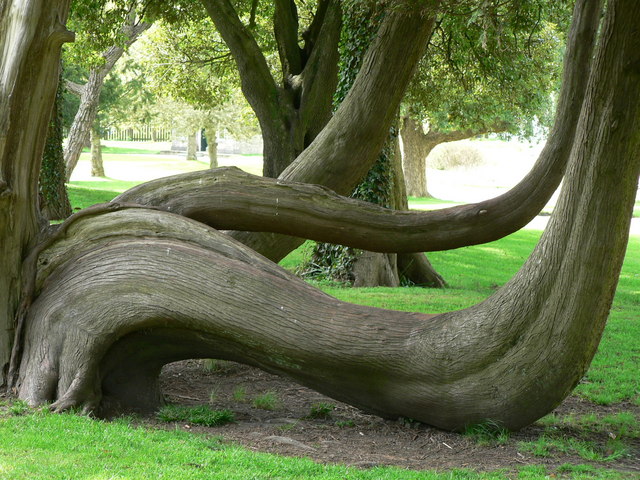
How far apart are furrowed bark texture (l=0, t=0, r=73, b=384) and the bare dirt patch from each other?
5.78 ft

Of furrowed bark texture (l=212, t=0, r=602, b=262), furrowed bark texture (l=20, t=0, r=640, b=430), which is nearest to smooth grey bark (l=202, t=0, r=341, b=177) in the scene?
furrowed bark texture (l=212, t=0, r=602, b=262)

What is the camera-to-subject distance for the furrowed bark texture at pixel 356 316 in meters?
5.60

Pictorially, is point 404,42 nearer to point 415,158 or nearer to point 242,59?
point 242,59

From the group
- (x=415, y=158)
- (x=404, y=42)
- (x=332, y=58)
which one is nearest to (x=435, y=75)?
(x=332, y=58)

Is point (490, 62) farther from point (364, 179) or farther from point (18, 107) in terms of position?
point (18, 107)

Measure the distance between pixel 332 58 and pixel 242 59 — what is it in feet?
5.57

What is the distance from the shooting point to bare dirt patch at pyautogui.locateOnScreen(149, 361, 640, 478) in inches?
221

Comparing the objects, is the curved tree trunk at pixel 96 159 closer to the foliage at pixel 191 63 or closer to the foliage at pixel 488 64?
the foliage at pixel 191 63

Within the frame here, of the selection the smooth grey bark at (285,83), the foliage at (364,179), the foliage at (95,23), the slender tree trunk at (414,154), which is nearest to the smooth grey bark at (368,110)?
the foliage at (364,179)

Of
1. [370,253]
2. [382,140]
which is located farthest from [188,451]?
[370,253]

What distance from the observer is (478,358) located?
6062 mm

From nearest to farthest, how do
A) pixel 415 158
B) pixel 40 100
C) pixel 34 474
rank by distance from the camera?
pixel 34 474, pixel 40 100, pixel 415 158

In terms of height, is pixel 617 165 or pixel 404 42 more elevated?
pixel 404 42

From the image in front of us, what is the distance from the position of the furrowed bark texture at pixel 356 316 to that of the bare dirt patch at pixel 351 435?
0.75 ft
